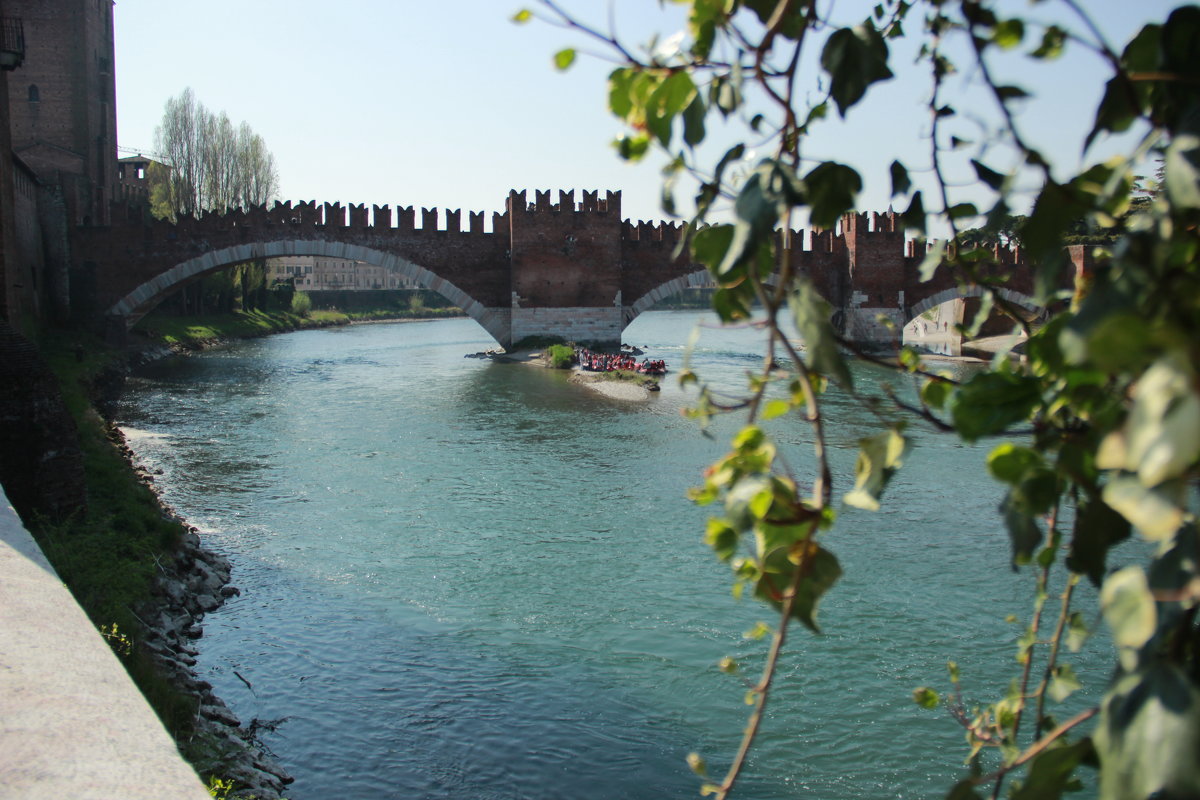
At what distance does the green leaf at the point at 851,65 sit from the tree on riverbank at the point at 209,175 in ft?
103

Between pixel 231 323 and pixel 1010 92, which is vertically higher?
pixel 1010 92

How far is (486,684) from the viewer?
5.62 m

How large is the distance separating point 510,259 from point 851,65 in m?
23.0

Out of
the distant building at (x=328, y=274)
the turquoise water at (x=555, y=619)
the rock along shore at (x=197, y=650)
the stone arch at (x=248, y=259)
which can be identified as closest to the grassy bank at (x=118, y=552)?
the rock along shore at (x=197, y=650)

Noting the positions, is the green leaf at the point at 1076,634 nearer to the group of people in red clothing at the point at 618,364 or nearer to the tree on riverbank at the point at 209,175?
the group of people in red clothing at the point at 618,364

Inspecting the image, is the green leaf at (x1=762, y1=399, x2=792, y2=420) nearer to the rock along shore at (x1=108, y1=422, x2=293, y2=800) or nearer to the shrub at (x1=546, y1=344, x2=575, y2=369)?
the rock along shore at (x1=108, y1=422, x2=293, y2=800)

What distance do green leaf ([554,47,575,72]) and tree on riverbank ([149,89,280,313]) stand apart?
3135 cm

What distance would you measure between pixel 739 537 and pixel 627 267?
76.4 feet

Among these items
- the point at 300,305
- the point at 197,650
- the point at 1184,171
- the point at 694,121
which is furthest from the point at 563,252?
the point at 1184,171

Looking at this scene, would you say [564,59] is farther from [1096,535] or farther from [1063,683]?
[1063,683]

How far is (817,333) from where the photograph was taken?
96 centimetres

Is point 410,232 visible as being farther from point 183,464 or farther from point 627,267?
point 183,464

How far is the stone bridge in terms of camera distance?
22.4 m

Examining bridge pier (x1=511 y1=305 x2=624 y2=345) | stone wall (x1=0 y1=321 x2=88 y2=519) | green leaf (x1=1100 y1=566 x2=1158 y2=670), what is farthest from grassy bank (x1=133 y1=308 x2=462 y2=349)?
green leaf (x1=1100 y1=566 x2=1158 y2=670)
